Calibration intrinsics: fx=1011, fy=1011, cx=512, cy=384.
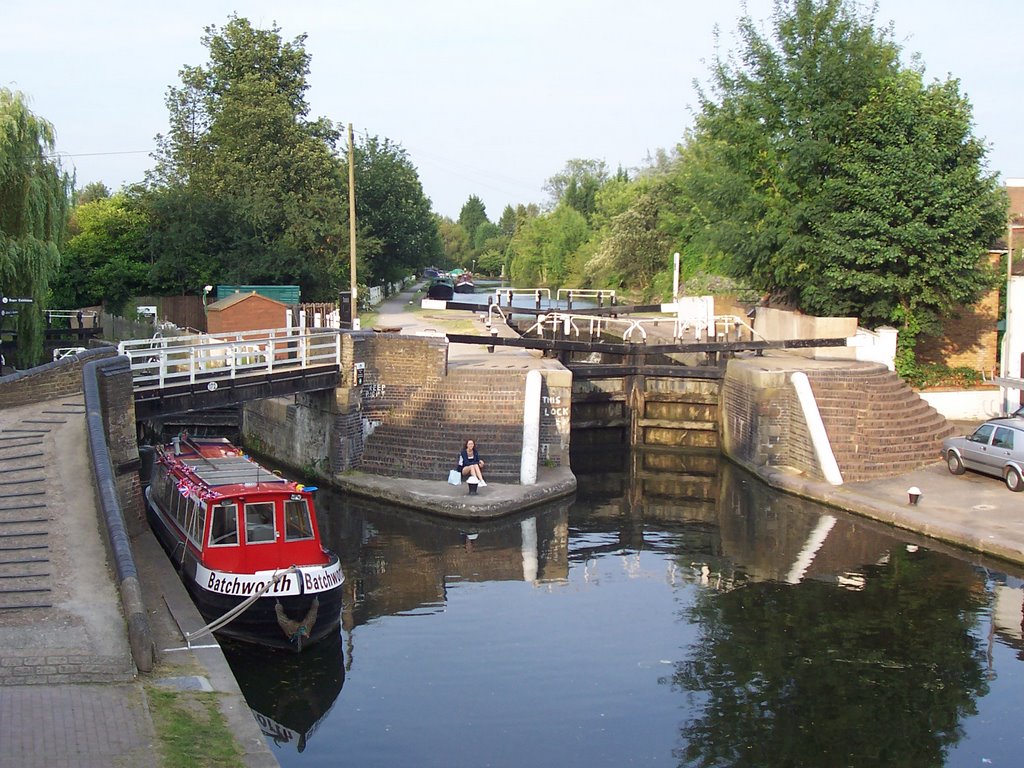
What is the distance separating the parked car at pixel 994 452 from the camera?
845 inches

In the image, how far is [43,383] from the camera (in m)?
17.8

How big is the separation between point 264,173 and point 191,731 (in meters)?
38.6

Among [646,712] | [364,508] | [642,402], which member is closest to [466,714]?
[646,712]

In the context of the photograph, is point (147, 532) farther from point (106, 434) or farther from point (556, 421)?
point (556, 421)

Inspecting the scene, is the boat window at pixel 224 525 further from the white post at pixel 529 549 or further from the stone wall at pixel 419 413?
the stone wall at pixel 419 413

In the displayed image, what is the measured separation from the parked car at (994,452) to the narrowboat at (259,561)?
14840mm

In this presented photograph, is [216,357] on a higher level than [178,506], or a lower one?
higher

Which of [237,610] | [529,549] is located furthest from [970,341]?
[237,610]

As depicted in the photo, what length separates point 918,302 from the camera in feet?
94.7

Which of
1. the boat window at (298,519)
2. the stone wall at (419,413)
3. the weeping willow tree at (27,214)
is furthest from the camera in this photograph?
the weeping willow tree at (27,214)

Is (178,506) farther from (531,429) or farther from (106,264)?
(106,264)

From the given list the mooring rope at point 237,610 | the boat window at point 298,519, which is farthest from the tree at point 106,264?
the mooring rope at point 237,610

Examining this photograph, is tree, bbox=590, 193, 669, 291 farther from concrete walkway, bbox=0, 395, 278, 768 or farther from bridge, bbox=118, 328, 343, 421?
concrete walkway, bbox=0, 395, 278, 768

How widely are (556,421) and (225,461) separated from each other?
924 cm
